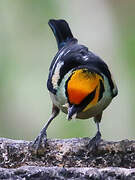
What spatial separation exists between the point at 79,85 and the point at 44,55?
252cm

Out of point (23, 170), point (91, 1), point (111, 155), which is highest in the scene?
point (91, 1)

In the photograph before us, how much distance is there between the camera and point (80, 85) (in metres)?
3.55

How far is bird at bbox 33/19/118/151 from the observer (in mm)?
3627

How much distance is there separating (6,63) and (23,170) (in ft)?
11.5

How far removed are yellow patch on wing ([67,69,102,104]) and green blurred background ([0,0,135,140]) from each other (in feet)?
6.31

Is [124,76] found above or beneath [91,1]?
beneath

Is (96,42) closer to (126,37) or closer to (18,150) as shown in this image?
(126,37)

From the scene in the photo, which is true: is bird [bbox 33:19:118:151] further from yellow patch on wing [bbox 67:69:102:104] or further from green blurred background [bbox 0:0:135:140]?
green blurred background [bbox 0:0:135:140]

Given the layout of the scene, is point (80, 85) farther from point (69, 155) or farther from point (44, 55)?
point (44, 55)

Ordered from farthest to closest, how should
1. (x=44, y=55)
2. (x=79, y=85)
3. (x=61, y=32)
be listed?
(x=44, y=55)
(x=61, y=32)
(x=79, y=85)

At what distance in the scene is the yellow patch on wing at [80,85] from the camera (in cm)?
355

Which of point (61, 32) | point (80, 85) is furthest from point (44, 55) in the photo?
point (80, 85)

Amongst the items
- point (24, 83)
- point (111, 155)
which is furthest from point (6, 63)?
→ point (111, 155)

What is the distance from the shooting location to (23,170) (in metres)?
2.40
